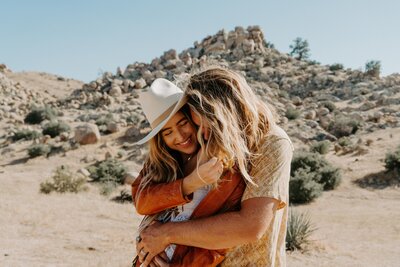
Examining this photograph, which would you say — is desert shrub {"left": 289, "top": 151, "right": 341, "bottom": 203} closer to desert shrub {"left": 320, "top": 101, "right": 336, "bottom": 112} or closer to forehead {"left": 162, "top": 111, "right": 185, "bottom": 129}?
forehead {"left": 162, "top": 111, "right": 185, "bottom": 129}

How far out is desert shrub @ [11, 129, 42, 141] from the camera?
2689 cm

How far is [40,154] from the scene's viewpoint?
23.6 m

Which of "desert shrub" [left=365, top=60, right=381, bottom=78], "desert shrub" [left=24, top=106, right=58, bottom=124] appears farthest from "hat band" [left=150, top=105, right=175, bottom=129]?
"desert shrub" [left=365, top=60, right=381, bottom=78]

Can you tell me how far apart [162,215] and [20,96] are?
4823 cm

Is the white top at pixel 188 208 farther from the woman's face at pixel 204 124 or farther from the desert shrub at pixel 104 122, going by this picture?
the desert shrub at pixel 104 122

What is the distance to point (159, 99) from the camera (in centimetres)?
238

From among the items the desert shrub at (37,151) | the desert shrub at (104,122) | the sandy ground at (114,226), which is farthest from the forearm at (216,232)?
the desert shrub at (104,122)

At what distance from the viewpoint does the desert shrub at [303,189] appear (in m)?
15.0

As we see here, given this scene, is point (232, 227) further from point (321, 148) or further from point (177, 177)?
point (321, 148)

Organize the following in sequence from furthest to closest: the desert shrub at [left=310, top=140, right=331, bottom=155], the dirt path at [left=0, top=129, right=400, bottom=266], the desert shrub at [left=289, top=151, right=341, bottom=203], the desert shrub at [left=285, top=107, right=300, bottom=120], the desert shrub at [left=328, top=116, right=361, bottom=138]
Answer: the desert shrub at [left=285, top=107, right=300, bottom=120] < the desert shrub at [left=328, top=116, right=361, bottom=138] < the desert shrub at [left=310, top=140, right=331, bottom=155] < the desert shrub at [left=289, top=151, right=341, bottom=203] < the dirt path at [left=0, top=129, right=400, bottom=266]

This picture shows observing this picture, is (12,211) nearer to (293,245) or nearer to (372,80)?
(293,245)

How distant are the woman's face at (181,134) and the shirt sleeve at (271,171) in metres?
0.42

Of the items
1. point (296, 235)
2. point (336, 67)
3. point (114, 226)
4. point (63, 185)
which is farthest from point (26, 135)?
point (336, 67)

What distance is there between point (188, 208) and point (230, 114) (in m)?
0.55
